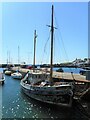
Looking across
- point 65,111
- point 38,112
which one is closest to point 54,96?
point 65,111

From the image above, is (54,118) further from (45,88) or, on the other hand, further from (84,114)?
(45,88)

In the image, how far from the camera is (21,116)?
22.2m

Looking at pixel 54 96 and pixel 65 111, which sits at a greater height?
pixel 54 96

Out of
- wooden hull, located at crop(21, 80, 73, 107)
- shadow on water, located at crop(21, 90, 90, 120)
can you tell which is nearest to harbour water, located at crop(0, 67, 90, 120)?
shadow on water, located at crop(21, 90, 90, 120)

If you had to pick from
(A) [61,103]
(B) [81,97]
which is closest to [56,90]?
(A) [61,103]

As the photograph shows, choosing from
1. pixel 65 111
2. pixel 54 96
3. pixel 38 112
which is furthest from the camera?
pixel 54 96

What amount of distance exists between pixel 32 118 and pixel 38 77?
12226 millimetres

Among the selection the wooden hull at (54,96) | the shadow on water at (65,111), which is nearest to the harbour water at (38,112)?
the shadow on water at (65,111)

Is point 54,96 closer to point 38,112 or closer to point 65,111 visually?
point 65,111

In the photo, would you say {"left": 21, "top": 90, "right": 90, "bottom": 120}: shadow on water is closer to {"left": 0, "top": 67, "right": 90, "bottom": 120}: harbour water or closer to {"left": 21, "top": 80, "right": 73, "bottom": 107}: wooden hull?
{"left": 0, "top": 67, "right": 90, "bottom": 120}: harbour water

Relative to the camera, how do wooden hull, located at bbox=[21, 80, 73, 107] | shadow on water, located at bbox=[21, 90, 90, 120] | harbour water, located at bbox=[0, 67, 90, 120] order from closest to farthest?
shadow on water, located at bbox=[21, 90, 90, 120] < harbour water, located at bbox=[0, 67, 90, 120] < wooden hull, located at bbox=[21, 80, 73, 107]

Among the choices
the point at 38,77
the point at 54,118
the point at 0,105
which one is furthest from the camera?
the point at 38,77

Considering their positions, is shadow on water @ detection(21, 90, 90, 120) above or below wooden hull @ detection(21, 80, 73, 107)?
below

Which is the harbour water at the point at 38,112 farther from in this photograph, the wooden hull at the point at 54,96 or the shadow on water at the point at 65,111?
the wooden hull at the point at 54,96
